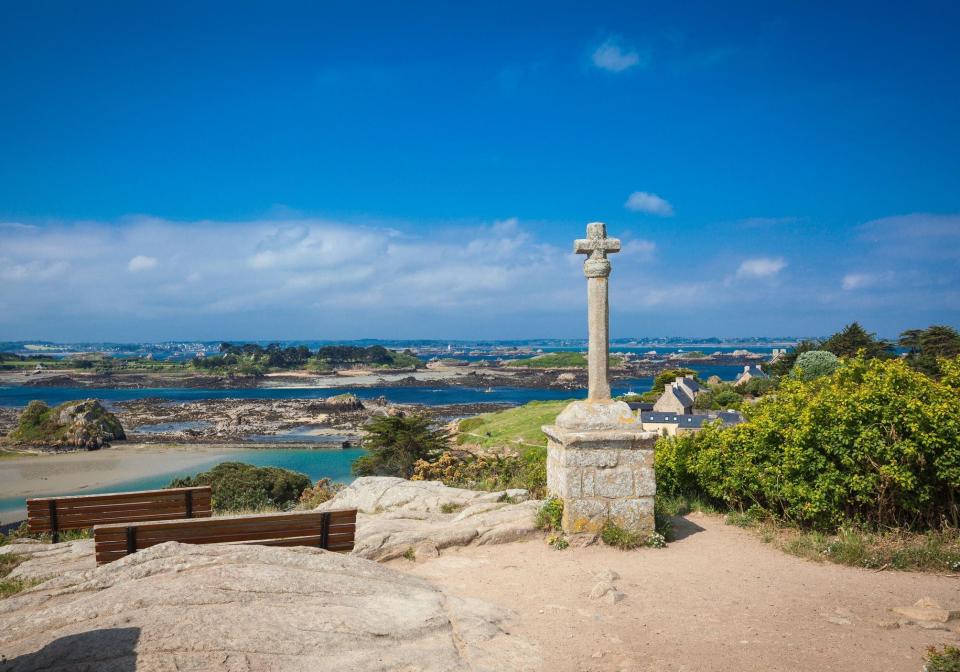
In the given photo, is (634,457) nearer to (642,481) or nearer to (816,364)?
(642,481)

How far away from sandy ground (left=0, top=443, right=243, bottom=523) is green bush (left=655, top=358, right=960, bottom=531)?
88.6 ft

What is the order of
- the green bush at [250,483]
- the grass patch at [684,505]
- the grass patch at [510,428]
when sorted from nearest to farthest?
the grass patch at [684,505]
the green bush at [250,483]
the grass patch at [510,428]

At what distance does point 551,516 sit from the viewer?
809 cm

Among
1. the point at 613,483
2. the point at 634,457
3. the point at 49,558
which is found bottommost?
the point at 49,558

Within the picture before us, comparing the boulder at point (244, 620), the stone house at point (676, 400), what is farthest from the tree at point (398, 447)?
the stone house at point (676, 400)

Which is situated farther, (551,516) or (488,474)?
(488,474)

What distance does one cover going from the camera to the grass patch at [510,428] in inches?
1560

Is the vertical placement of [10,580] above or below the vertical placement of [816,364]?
below

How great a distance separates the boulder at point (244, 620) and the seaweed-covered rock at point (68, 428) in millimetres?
46169

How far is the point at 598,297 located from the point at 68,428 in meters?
50.1

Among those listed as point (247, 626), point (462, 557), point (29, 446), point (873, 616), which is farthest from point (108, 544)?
point (29, 446)

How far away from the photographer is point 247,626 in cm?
442

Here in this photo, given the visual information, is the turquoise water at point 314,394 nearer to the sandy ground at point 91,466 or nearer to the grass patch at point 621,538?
the sandy ground at point 91,466

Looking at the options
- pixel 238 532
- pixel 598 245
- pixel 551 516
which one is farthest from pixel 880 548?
pixel 238 532
